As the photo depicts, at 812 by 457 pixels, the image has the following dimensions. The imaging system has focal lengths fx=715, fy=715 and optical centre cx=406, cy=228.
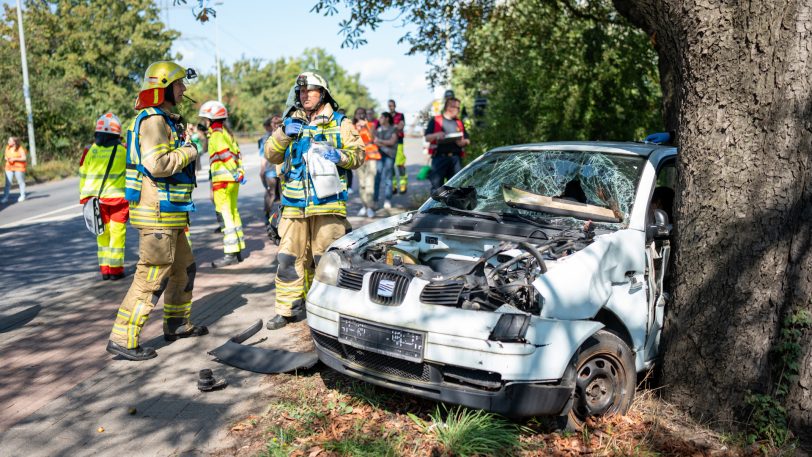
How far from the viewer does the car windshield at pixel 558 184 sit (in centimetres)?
486

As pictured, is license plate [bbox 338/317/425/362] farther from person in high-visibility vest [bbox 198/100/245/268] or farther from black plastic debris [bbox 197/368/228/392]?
person in high-visibility vest [bbox 198/100/245/268]

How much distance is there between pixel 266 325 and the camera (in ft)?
20.7

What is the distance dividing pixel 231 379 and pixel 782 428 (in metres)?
3.51

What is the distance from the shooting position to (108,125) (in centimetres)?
798

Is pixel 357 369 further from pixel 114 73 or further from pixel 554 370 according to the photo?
pixel 114 73

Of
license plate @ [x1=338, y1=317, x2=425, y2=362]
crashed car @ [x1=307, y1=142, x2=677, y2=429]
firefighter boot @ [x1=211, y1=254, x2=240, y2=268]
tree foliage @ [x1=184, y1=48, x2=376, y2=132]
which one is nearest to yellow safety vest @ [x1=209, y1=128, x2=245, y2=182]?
firefighter boot @ [x1=211, y1=254, x2=240, y2=268]

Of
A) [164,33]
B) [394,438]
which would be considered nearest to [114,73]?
[164,33]

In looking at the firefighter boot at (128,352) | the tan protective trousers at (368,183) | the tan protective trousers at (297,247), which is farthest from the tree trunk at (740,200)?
the tan protective trousers at (368,183)

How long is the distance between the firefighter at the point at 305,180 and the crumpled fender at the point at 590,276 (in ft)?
8.36

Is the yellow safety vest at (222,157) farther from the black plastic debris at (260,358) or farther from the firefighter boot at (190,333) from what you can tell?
the black plastic debris at (260,358)

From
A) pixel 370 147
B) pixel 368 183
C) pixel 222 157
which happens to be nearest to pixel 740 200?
pixel 222 157

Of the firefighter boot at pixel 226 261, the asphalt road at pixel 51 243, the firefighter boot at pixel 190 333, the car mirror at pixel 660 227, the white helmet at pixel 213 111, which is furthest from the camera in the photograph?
the firefighter boot at pixel 226 261

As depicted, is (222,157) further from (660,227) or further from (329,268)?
(660,227)

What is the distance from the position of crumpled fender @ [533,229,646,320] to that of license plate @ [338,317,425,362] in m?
0.71
